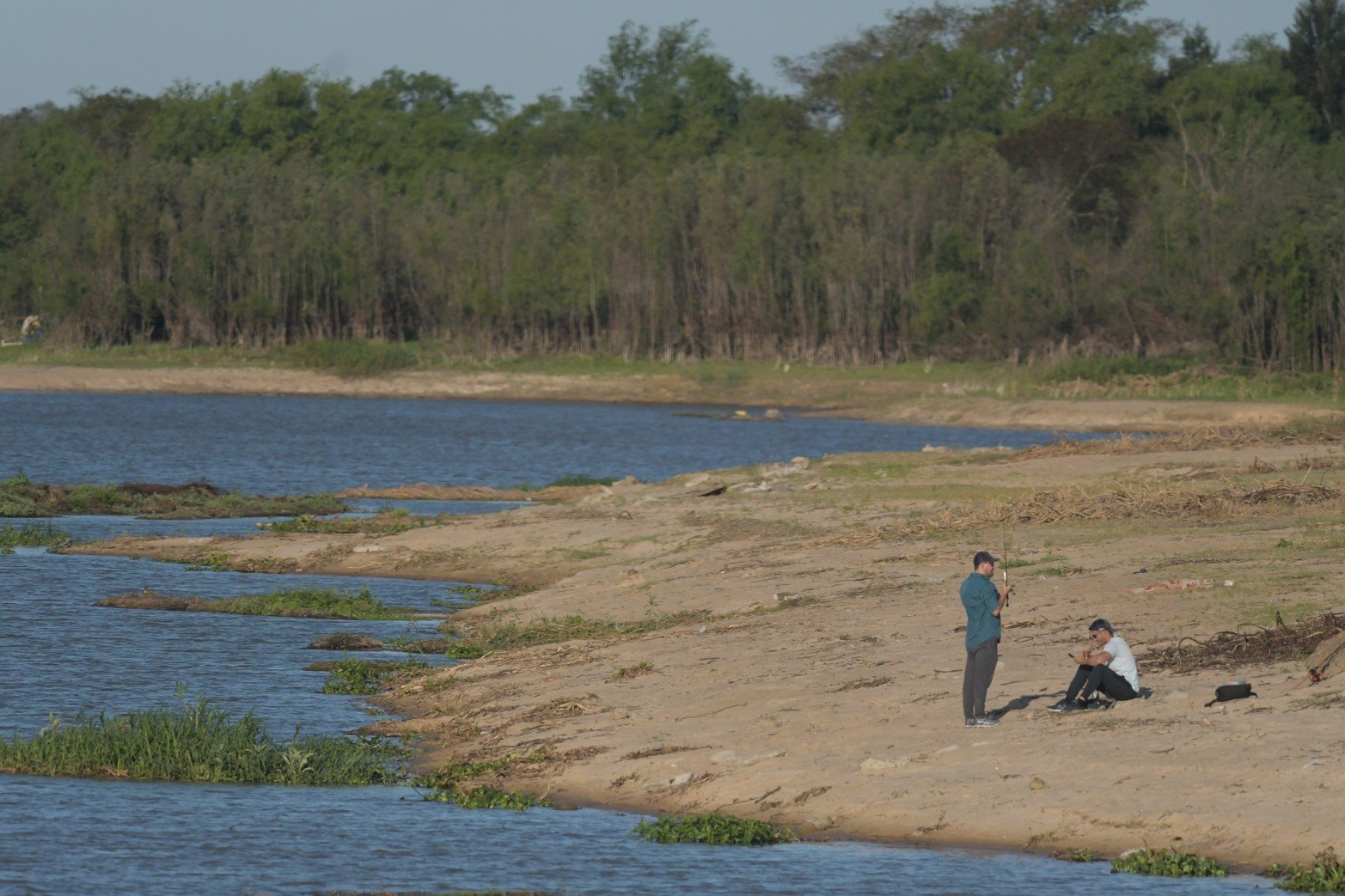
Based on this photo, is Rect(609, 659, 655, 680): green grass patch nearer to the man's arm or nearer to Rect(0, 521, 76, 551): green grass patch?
the man's arm

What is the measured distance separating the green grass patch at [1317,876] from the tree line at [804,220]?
62.0 m

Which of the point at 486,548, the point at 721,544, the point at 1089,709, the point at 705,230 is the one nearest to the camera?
the point at 1089,709

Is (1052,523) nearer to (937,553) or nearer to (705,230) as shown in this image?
(937,553)

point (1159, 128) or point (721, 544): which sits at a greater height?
point (1159, 128)

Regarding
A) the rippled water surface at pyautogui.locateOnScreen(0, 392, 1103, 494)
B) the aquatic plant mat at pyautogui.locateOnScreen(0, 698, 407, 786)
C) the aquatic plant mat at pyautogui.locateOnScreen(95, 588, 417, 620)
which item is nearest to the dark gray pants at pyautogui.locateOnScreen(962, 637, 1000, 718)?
the aquatic plant mat at pyautogui.locateOnScreen(0, 698, 407, 786)

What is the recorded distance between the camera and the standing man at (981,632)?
14.5 metres

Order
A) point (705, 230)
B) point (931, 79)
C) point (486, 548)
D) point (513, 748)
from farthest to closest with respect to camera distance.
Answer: point (931, 79) → point (705, 230) → point (486, 548) → point (513, 748)

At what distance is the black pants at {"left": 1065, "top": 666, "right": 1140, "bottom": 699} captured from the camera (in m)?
14.9

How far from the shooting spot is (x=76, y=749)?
607 inches

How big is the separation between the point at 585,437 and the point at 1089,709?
50.5 metres

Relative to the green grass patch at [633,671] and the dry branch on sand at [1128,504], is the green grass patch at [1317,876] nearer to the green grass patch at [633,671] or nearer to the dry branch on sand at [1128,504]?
the green grass patch at [633,671]

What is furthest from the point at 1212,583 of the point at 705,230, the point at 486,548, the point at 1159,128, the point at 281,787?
the point at 1159,128

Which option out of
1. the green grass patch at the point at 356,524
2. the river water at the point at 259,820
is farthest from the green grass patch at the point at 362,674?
the green grass patch at the point at 356,524

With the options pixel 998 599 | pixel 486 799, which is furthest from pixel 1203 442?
pixel 486 799
